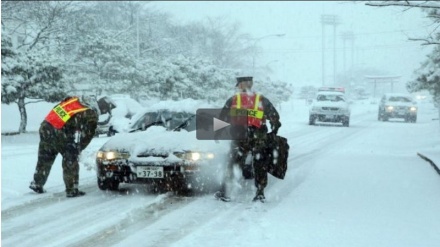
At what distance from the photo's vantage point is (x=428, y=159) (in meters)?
10.8

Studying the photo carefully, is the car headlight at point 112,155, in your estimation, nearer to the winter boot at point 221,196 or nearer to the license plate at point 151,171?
the license plate at point 151,171

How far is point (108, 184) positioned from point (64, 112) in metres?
1.20

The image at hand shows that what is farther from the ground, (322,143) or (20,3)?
(20,3)

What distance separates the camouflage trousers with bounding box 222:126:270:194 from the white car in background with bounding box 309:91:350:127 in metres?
18.0

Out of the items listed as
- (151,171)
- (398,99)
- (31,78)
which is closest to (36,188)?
(151,171)

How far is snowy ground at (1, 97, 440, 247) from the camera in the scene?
4.96 m

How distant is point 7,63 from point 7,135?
11.2 feet

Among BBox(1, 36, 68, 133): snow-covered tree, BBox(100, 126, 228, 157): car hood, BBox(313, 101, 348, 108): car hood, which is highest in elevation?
BBox(1, 36, 68, 133): snow-covered tree

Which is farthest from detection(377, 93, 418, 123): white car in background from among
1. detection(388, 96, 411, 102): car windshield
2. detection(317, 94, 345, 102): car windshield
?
detection(317, 94, 345, 102): car windshield

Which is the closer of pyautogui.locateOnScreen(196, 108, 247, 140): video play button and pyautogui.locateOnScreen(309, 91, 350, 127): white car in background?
pyautogui.locateOnScreen(196, 108, 247, 140): video play button

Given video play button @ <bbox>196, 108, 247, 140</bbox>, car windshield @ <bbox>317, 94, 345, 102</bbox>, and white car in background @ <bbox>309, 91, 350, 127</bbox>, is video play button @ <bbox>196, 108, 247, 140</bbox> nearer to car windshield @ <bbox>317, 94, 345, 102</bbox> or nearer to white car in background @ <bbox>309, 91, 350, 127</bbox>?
white car in background @ <bbox>309, 91, 350, 127</bbox>

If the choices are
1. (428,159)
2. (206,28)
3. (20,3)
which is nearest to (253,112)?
(428,159)

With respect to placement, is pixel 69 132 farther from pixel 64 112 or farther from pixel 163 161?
pixel 163 161

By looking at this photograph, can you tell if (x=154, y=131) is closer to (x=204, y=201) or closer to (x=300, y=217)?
(x=204, y=201)
